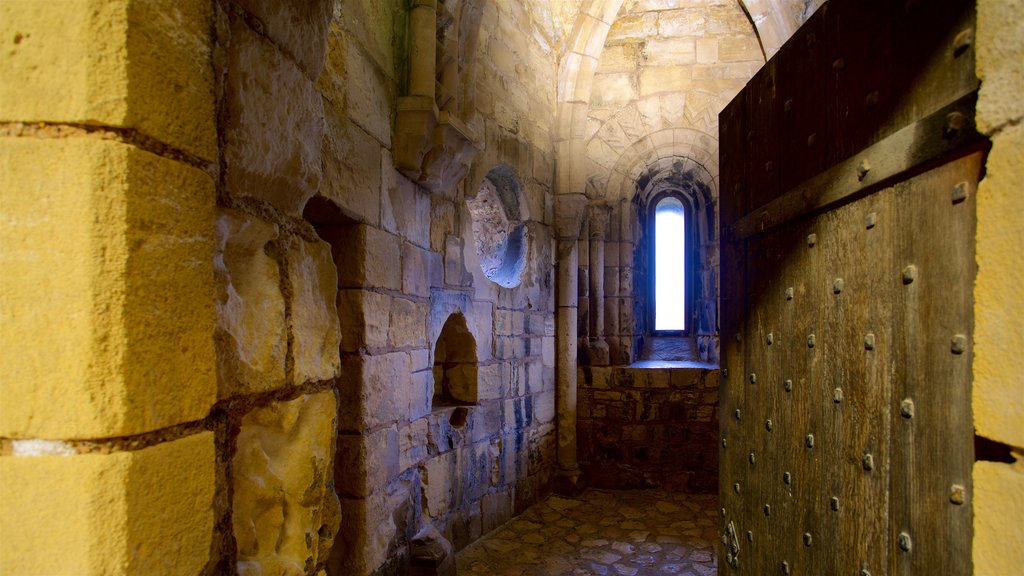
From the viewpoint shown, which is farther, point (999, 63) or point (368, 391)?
point (368, 391)

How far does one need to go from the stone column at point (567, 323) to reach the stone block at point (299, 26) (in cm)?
433

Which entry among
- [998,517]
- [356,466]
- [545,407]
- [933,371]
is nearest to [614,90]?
[545,407]

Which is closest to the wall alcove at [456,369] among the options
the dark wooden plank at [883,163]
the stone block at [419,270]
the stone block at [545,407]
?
the stone block at [419,270]

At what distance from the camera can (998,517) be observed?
843 mm

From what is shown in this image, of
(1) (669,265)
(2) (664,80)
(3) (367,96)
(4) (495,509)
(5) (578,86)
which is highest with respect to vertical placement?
(2) (664,80)

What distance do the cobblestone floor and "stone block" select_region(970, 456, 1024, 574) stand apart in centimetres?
329

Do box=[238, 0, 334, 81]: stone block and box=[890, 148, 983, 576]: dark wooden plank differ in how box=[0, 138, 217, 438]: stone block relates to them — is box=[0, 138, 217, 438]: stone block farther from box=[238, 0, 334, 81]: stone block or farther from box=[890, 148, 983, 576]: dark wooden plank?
box=[890, 148, 983, 576]: dark wooden plank

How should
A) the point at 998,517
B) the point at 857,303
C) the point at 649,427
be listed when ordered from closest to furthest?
the point at 998,517 → the point at 857,303 → the point at 649,427

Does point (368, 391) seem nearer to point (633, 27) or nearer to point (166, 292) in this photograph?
point (166, 292)

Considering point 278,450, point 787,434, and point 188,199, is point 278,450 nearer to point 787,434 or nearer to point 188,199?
point 188,199

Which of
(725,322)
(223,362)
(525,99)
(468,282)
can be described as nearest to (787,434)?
(725,322)

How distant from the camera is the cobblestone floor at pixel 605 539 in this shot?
3.89 m

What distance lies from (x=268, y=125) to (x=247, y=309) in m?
0.35

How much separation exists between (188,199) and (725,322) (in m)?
1.88
